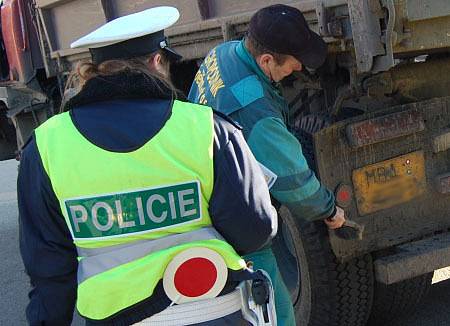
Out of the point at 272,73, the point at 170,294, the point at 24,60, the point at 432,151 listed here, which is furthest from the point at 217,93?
the point at 24,60

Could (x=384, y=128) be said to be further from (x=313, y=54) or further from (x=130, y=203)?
(x=130, y=203)

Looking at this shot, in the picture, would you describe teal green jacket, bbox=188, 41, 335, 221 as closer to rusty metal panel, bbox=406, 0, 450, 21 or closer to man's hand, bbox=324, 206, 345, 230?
man's hand, bbox=324, 206, 345, 230

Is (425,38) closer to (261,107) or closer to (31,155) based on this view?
(261,107)

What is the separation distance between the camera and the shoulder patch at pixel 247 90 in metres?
2.59

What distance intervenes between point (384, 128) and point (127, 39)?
70.5 inches

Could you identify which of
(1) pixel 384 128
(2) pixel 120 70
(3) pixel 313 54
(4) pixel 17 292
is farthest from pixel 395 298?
(4) pixel 17 292

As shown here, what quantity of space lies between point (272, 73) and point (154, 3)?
1.84m

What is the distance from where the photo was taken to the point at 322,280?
343 cm

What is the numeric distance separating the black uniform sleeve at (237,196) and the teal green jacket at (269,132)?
0.57 meters

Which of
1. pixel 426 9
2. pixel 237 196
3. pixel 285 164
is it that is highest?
pixel 426 9

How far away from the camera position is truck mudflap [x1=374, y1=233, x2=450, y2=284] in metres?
3.34

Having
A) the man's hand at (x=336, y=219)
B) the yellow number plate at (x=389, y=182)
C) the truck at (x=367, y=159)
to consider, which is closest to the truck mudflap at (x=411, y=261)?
the truck at (x=367, y=159)

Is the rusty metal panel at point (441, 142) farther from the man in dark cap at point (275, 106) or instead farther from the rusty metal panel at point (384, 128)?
the man in dark cap at point (275, 106)

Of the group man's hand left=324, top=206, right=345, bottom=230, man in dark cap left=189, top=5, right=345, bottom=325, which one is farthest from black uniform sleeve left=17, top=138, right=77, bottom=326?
man's hand left=324, top=206, right=345, bottom=230
